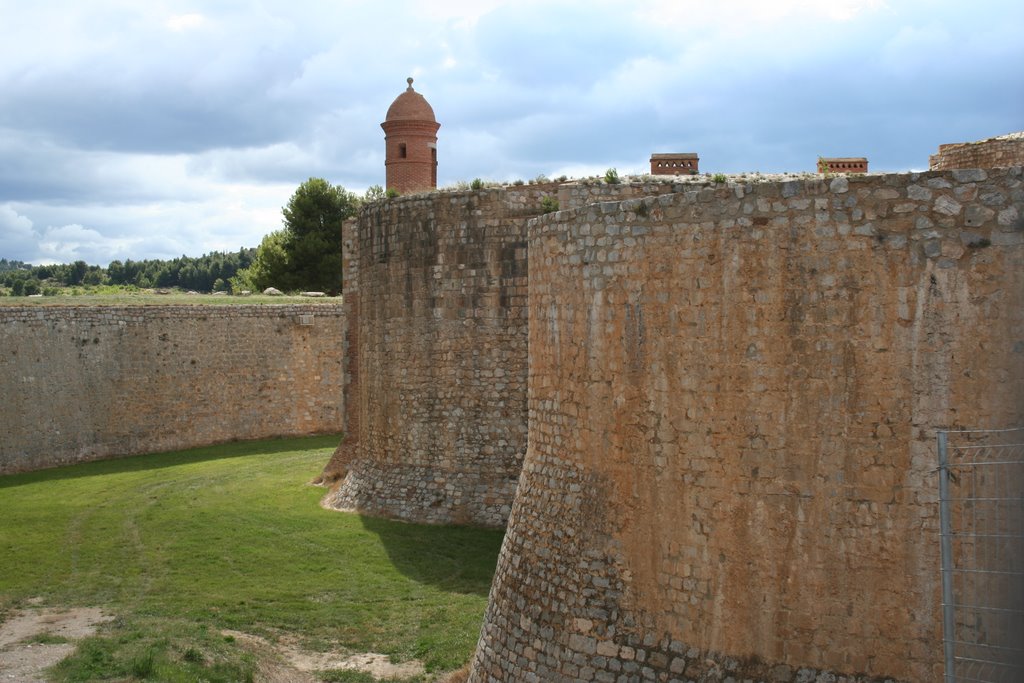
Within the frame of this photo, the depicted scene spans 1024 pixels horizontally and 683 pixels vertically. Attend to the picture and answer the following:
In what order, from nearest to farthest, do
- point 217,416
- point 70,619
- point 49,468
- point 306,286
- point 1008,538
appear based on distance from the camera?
1. point 1008,538
2. point 70,619
3. point 49,468
4. point 217,416
5. point 306,286

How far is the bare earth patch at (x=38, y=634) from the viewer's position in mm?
10516

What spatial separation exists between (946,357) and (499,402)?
991cm

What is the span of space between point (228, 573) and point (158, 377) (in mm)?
14014

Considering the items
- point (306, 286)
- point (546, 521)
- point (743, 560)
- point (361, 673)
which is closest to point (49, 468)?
point (361, 673)

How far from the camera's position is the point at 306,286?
4819cm

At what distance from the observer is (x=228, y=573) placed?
1427 centimetres

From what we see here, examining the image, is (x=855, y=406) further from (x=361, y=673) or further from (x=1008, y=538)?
(x=361, y=673)

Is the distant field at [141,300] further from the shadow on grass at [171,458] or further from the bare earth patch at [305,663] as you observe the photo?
the bare earth patch at [305,663]

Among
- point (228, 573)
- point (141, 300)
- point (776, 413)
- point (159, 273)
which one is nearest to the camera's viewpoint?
point (776, 413)

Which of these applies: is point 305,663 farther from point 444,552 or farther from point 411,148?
point 411,148

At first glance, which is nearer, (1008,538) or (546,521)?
(1008,538)

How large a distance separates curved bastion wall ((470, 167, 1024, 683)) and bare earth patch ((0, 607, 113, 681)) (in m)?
5.45

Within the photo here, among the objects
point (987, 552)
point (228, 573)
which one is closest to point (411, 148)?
point (228, 573)

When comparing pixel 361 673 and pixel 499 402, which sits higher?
pixel 499 402
